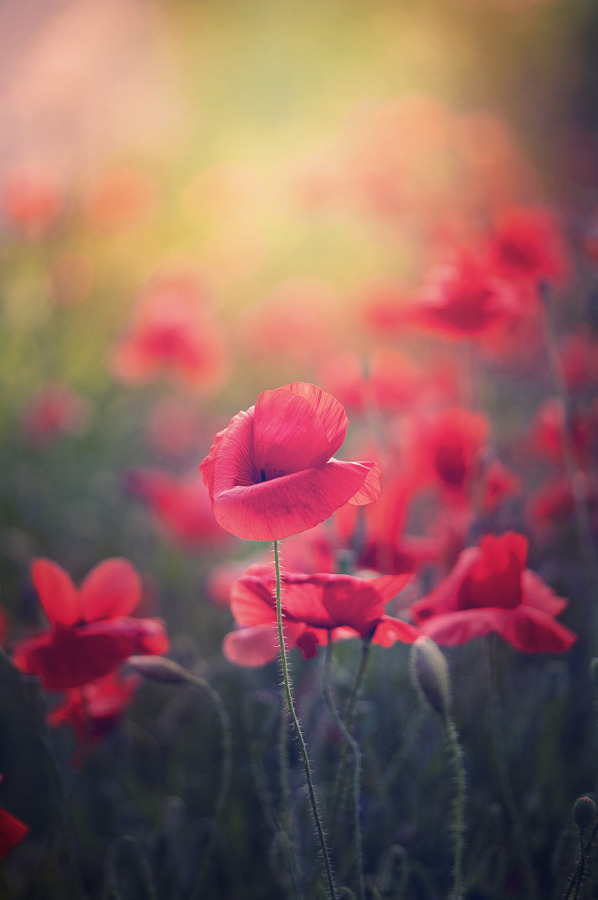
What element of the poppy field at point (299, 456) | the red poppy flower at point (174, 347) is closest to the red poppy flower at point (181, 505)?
the poppy field at point (299, 456)

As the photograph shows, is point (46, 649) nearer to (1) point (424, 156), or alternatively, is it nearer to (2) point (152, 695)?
(2) point (152, 695)

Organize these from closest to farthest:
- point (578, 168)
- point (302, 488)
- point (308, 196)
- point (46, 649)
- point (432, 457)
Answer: point (302, 488) < point (46, 649) < point (432, 457) < point (308, 196) < point (578, 168)

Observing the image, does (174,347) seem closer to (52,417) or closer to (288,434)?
(52,417)

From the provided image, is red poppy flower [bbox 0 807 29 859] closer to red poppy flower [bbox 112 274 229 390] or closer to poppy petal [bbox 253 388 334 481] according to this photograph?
poppy petal [bbox 253 388 334 481]

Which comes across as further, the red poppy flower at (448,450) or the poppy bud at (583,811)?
the red poppy flower at (448,450)

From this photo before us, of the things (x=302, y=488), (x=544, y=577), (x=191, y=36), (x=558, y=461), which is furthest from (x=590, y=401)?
(x=191, y=36)

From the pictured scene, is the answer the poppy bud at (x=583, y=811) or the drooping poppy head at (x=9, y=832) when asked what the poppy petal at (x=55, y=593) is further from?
the poppy bud at (x=583, y=811)

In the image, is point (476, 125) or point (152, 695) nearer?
point (152, 695)

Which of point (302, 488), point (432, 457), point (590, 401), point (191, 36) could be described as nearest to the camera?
point (302, 488)

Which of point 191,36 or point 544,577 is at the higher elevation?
point 191,36
